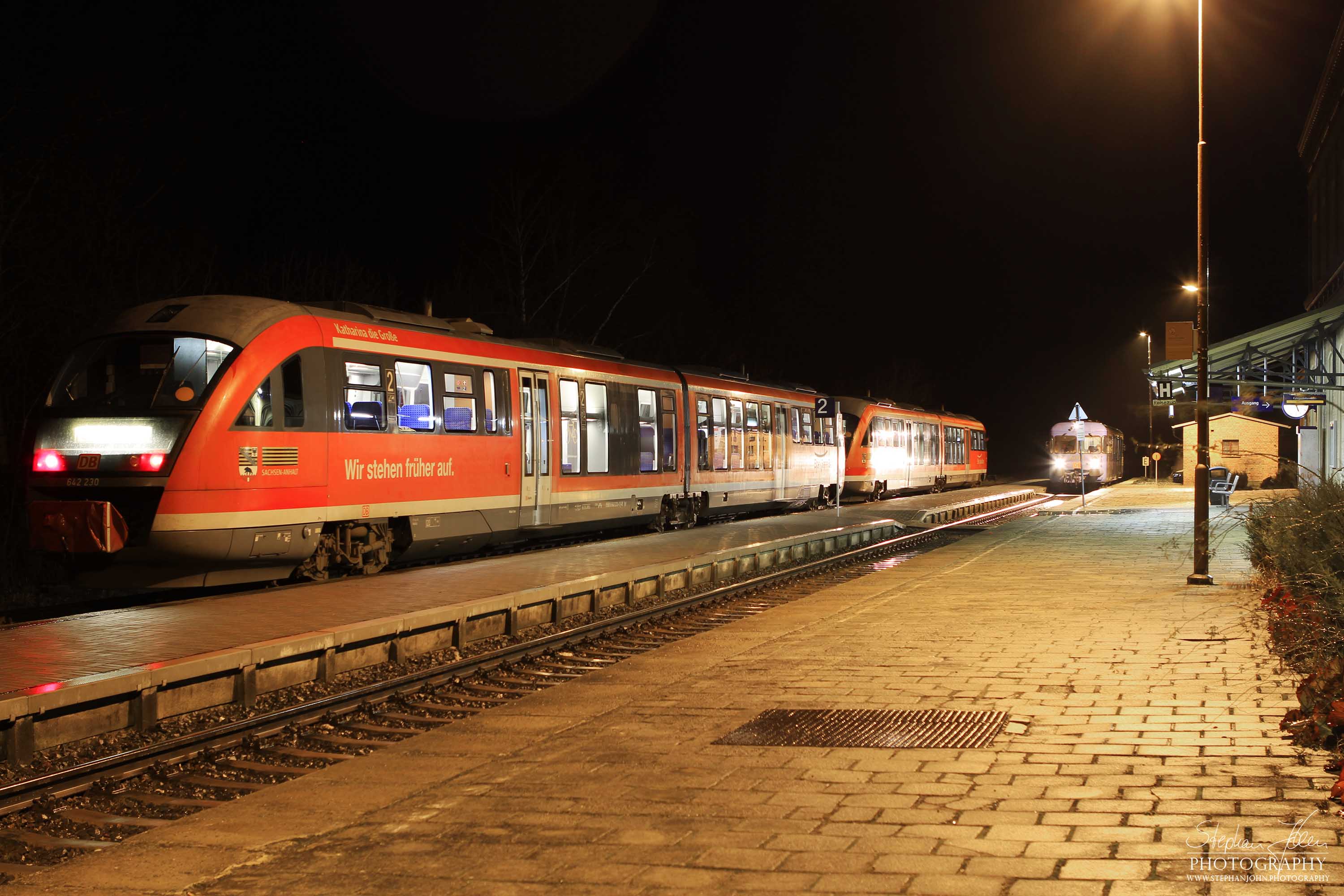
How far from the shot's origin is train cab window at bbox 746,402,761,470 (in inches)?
1068

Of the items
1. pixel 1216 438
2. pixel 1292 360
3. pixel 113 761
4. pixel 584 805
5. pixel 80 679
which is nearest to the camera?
pixel 584 805

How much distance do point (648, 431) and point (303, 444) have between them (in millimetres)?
9692

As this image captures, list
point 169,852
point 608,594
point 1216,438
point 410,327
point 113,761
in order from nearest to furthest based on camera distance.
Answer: point 169,852 < point 113,761 < point 608,594 < point 410,327 < point 1216,438

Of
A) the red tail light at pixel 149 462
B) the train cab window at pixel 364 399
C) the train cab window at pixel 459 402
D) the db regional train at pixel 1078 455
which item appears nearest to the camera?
the red tail light at pixel 149 462

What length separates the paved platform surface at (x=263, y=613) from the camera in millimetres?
8492

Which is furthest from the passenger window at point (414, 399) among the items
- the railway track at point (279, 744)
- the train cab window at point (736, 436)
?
the train cab window at point (736, 436)

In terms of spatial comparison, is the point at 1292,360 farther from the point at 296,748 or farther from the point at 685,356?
the point at 685,356

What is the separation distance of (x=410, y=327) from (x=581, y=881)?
→ 11326 mm

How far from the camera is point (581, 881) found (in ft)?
15.6

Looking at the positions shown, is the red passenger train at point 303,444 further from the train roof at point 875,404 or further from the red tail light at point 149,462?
the train roof at point 875,404

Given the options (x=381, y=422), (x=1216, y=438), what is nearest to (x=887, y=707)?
(x=381, y=422)

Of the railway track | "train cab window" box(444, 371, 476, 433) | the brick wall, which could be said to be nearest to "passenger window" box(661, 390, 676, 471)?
"train cab window" box(444, 371, 476, 433)

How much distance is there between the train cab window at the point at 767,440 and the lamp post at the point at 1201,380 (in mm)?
13135

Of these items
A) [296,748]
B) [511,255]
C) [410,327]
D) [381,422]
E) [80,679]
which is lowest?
[296,748]
